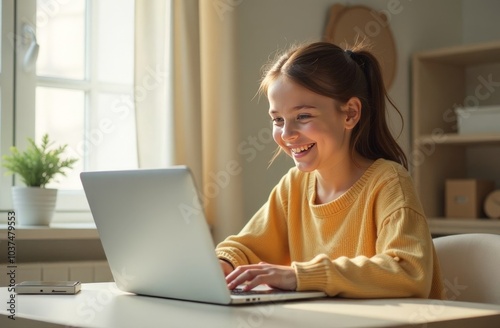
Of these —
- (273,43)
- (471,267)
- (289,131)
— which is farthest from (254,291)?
(273,43)

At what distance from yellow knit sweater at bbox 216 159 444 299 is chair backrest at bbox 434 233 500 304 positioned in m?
0.10

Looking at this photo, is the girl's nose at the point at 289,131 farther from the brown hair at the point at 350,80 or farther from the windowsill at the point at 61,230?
the windowsill at the point at 61,230

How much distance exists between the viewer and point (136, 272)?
133 cm

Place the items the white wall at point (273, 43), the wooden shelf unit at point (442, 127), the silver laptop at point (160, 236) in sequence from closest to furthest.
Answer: the silver laptop at point (160, 236) < the white wall at point (273, 43) < the wooden shelf unit at point (442, 127)

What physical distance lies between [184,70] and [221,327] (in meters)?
1.66

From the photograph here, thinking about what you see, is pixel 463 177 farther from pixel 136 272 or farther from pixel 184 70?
pixel 136 272

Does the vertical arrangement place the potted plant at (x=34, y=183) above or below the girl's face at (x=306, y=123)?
below

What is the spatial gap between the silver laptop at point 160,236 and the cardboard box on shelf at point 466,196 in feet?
6.97

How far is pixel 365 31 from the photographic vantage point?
10.5 ft

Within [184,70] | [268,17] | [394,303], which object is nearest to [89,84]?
[184,70]

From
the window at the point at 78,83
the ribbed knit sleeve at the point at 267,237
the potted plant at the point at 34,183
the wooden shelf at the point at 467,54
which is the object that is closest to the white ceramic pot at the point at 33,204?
the potted plant at the point at 34,183

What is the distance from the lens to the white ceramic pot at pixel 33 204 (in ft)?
7.69

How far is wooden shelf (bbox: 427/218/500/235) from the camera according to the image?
305 centimetres

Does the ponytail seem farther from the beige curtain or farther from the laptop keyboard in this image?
Answer: the beige curtain
